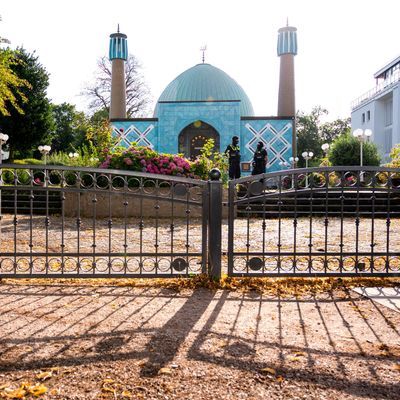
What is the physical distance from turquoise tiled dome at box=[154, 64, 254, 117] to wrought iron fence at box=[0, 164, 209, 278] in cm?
2047

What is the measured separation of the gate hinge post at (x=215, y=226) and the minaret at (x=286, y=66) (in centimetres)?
3070

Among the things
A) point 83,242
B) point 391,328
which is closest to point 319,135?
point 83,242

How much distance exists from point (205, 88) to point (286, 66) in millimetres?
6418

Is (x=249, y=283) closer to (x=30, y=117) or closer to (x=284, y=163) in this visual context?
(x=284, y=163)

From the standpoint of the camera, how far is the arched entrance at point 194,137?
3061 centimetres

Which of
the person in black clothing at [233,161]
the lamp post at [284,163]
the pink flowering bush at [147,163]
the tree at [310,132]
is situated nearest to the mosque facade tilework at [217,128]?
the lamp post at [284,163]

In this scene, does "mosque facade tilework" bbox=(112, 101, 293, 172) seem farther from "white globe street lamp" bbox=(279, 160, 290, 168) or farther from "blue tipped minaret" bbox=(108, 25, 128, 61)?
"blue tipped minaret" bbox=(108, 25, 128, 61)

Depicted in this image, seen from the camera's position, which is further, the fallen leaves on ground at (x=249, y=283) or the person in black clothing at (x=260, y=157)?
the person in black clothing at (x=260, y=157)

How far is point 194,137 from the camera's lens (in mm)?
30797

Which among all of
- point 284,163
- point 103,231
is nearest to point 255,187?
point 103,231

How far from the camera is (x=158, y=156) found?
1408cm

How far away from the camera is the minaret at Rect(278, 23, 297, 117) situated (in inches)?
1359

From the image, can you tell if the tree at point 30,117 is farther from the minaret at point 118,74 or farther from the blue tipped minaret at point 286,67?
the blue tipped minaret at point 286,67

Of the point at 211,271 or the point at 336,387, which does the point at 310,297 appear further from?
the point at 336,387
